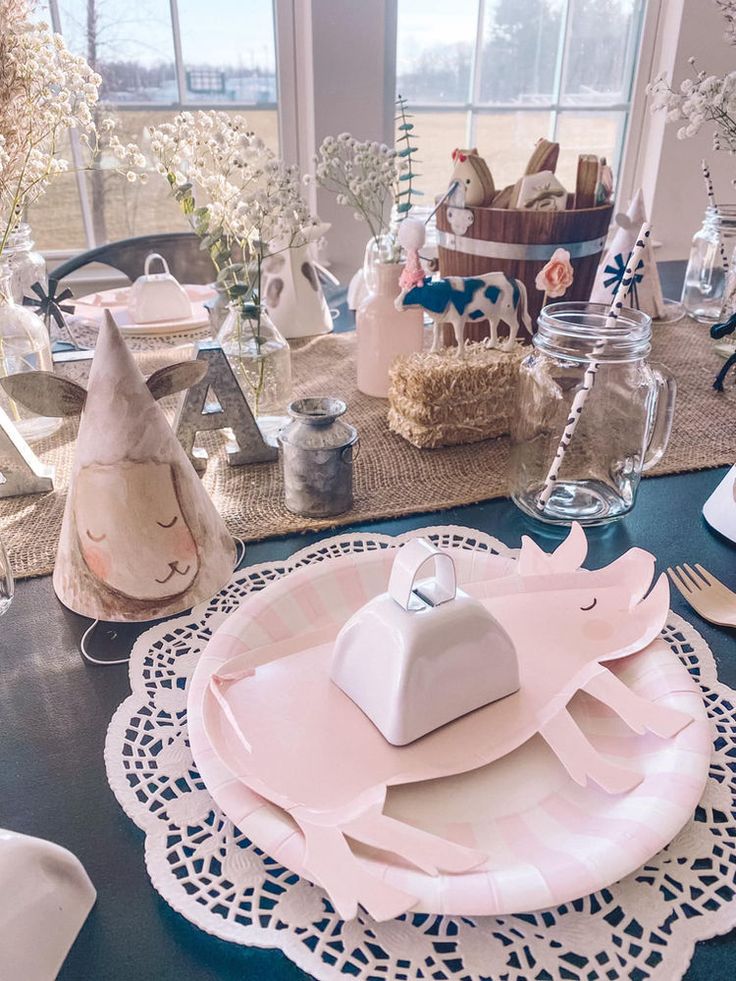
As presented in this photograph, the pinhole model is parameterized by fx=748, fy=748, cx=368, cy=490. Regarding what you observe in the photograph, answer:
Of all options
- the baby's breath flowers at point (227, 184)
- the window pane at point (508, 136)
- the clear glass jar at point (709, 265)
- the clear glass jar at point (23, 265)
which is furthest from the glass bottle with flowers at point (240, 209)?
the window pane at point (508, 136)

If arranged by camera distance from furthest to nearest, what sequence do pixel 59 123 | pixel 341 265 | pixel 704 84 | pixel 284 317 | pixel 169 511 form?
pixel 341 265 < pixel 284 317 < pixel 704 84 < pixel 59 123 < pixel 169 511

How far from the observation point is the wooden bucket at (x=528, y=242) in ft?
3.24

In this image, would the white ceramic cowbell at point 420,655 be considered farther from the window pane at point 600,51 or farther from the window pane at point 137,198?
the window pane at point 600,51

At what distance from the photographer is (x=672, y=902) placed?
37cm

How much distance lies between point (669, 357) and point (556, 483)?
0.52 m

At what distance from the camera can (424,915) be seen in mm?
364

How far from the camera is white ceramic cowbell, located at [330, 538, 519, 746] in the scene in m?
0.41

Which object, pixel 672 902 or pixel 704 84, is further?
pixel 704 84

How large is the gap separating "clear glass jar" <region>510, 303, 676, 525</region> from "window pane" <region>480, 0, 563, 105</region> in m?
1.84

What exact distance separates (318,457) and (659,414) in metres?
0.33

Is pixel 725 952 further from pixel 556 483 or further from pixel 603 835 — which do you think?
pixel 556 483

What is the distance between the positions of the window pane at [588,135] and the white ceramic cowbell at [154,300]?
1.71 meters

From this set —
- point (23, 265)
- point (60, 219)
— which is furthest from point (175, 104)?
point (23, 265)

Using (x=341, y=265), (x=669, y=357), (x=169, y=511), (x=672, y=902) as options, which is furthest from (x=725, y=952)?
(x=341, y=265)
